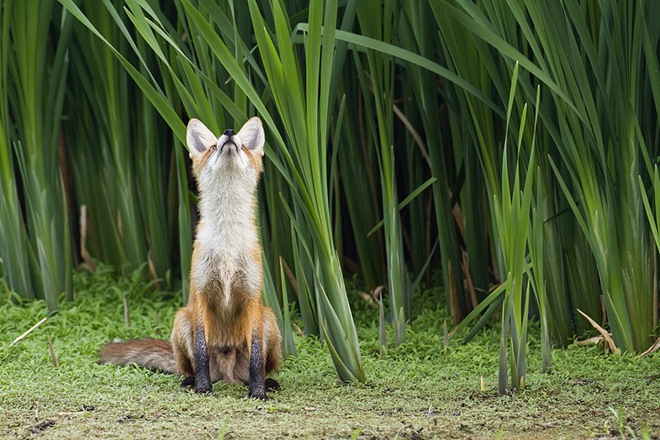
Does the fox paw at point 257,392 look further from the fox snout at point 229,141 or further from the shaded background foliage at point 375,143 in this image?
the fox snout at point 229,141

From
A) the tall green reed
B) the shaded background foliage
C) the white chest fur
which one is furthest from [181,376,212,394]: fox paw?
the tall green reed

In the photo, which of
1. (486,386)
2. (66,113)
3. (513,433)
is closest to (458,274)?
(486,386)

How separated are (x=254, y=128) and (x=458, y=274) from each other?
151 cm

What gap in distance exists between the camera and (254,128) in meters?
3.94

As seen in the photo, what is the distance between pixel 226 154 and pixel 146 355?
113 centimetres

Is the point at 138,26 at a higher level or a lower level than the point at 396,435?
higher

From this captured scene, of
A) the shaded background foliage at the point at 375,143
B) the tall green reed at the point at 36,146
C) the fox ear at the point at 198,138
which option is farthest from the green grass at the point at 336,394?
the fox ear at the point at 198,138

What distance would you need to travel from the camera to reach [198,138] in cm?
398

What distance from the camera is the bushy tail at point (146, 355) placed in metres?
4.33

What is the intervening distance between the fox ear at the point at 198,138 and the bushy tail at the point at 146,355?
3.04ft

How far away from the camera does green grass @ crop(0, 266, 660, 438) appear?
3.19 m

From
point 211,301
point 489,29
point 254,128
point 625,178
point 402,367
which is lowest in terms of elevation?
point 402,367

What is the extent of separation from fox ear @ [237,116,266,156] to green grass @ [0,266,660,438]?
986 mm

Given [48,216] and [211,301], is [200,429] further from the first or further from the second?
[48,216]
